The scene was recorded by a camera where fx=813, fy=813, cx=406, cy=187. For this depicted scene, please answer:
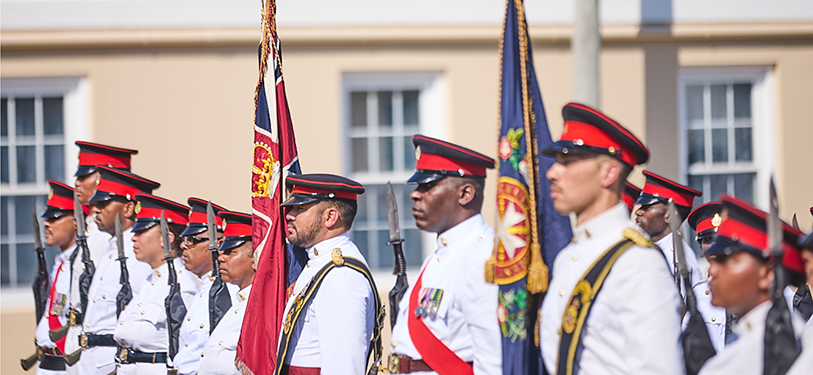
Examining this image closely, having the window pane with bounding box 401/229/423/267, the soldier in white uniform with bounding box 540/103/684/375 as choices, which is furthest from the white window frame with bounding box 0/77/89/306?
the soldier in white uniform with bounding box 540/103/684/375

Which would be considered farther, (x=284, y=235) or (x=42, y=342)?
(x=42, y=342)

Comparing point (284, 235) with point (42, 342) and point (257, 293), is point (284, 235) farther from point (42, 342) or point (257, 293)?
point (42, 342)

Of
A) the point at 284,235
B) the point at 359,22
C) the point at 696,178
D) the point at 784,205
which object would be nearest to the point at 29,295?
the point at 359,22

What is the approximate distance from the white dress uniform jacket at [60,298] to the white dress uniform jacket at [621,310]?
4.92 metres

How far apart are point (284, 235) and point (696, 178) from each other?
5.61m

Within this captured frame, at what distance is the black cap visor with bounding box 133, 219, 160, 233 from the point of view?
5.60 metres

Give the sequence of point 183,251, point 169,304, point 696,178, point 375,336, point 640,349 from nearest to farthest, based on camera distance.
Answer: point 640,349 → point 375,336 → point 169,304 → point 183,251 → point 696,178

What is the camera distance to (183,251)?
553cm

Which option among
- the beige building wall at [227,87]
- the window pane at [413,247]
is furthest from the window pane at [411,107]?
the window pane at [413,247]

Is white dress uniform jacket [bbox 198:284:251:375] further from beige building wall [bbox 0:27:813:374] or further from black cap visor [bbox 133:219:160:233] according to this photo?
beige building wall [bbox 0:27:813:374]

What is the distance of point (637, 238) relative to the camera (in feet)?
8.39

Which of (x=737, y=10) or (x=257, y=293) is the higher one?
(x=737, y=10)

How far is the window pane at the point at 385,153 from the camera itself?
8.25m

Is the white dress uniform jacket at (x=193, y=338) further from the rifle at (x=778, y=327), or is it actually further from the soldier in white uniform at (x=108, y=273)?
the rifle at (x=778, y=327)
